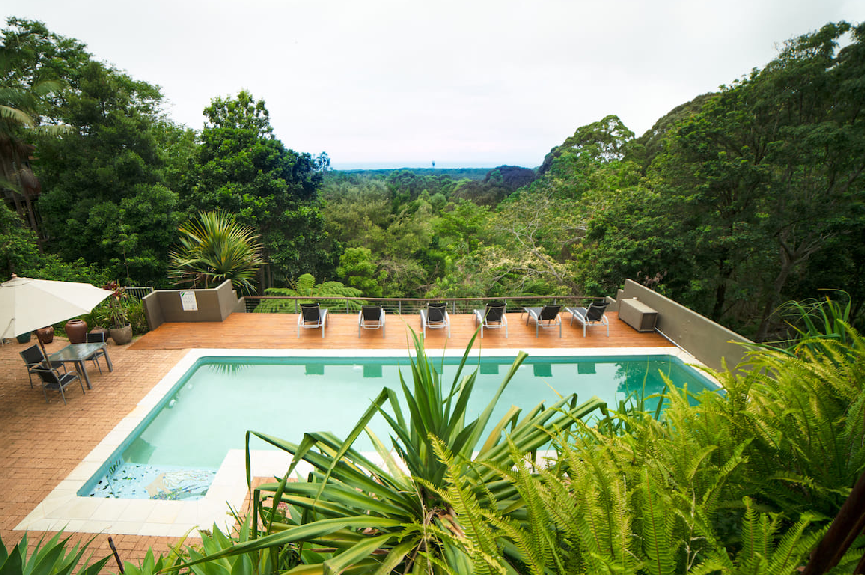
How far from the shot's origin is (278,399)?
651 centimetres

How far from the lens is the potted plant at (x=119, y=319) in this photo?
7.46 m

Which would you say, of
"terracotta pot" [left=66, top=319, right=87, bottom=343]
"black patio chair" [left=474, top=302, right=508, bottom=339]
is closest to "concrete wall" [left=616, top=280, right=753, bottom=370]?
"black patio chair" [left=474, top=302, right=508, bottom=339]

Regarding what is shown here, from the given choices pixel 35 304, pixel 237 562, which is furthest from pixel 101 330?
pixel 237 562

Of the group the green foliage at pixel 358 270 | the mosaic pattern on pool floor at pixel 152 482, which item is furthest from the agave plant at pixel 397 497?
the green foliage at pixel 358 270

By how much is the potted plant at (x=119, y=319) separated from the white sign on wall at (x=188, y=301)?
3.17 feet

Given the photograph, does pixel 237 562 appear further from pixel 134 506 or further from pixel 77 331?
pixel 77 331

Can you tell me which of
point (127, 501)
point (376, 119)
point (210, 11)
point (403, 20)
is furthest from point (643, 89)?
point (376, 119)

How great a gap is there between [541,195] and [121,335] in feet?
63.0

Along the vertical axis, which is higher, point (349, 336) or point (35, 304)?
point (35, 304)

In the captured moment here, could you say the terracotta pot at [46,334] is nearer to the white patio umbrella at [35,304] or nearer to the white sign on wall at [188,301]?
the white sign on wall at [188,301]

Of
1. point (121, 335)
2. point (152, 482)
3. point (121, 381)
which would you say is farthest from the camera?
point (121, 335)

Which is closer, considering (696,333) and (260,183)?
(696,333)

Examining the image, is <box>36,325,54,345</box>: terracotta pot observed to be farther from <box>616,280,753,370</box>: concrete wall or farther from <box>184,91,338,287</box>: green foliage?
<box>616,280,753,370</box>: concrete wall

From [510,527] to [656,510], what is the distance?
0.84 ft
